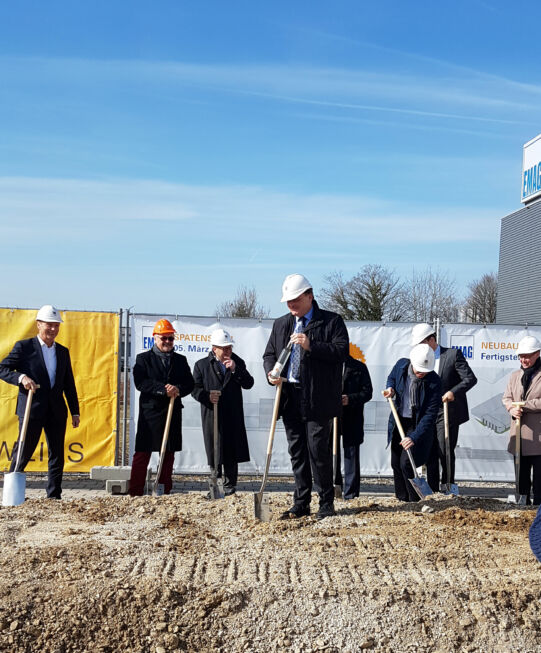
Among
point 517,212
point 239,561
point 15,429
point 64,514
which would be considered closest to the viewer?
point 239,561

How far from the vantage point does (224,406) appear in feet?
30.2

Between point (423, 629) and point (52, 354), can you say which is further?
point (52, 354)

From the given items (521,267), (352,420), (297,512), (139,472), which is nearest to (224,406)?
(139,472)

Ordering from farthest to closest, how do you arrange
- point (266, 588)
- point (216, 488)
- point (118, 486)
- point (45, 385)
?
point (118, 486) → point (216, 488) → point (45, 385) → point (266, 588)

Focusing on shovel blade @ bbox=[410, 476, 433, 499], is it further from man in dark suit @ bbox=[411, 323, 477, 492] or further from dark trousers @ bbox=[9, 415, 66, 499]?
dark trousers @ bbox=[9, 415, 66, 499]

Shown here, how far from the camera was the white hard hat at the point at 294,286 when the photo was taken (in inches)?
267

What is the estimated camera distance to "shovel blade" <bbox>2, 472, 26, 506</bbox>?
758 cm

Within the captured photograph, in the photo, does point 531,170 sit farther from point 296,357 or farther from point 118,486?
point 296,357

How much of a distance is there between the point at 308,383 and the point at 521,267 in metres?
17.8

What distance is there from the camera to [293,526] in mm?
6344

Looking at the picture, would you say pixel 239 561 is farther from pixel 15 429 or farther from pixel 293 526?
pixel 15 429

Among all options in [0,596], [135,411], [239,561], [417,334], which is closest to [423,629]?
[239,561]

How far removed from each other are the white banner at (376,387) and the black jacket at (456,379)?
1355mm

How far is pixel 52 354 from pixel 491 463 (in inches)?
246
